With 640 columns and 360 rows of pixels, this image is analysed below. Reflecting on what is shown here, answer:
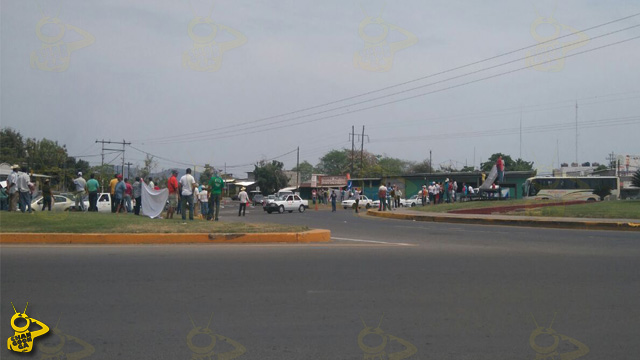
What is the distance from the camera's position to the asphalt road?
203 inches

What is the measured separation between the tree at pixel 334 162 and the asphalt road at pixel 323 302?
110 m

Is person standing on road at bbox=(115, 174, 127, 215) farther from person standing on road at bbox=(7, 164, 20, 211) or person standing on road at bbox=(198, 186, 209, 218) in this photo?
person standing on road at bbox=(7, 164, 20, 211)

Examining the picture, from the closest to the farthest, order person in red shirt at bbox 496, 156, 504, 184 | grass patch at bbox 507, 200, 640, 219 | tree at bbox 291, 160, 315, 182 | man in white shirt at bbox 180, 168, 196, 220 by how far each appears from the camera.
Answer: man in white shirt at bbox 180, 168, 196, 220 < grass patch at bbox 507, 200, 640, 219 < person in red shirt at bbox 496, 156, 504, 184 < tree at bbox 291, 160, 315, 182

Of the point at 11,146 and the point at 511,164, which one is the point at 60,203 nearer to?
the point at 11,146

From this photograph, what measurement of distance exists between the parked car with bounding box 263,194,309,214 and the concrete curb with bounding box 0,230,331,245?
26679 millimetres

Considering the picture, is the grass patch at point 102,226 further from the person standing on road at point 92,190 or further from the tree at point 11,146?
the tree at point 11,146

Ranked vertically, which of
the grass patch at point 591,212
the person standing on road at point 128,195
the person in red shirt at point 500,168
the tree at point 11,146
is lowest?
the grass patch at point 591,212

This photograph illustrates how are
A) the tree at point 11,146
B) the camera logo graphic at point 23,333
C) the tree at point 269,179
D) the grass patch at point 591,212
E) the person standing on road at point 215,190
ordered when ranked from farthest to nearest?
the tree at point 269,179 → the tree at point 11,146 → the grass patch at point 591,212 → the person standing on road at point 215,190 → the camera logo graphic at point 23,333

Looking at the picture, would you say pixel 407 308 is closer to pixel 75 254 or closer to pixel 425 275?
pixel 425 275

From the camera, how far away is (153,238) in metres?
11.9

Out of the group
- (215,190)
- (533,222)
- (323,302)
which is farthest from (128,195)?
(323,302)

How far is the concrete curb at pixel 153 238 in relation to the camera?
11484 millimetres

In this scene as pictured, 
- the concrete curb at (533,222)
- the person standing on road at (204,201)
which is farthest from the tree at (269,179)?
the person standing on road at (204,201)

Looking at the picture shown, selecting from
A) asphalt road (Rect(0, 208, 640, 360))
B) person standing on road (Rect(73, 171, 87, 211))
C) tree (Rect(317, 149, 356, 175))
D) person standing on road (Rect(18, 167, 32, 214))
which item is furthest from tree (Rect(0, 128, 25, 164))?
tree (Rect(317, 149, 356, 175))
